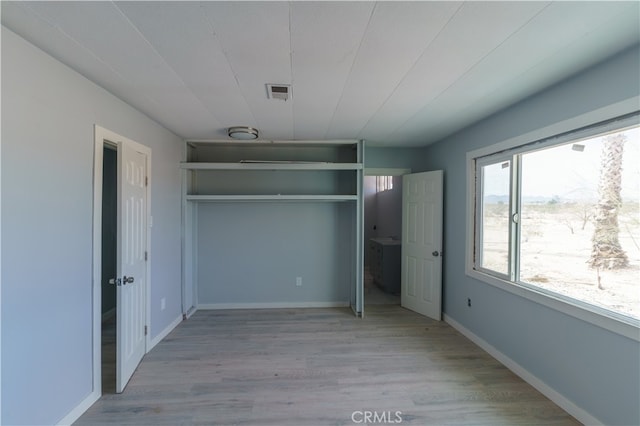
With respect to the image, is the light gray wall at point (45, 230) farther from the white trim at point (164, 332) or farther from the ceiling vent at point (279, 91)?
the ceiling vent at point (279, 91)

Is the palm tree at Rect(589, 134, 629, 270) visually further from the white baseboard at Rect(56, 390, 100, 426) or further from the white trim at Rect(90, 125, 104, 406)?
the white baseboard at Rect(56, 390, 100, 426)

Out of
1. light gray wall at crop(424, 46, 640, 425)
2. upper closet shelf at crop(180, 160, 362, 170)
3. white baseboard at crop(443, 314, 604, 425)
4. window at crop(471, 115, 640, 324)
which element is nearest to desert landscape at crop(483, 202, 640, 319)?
window at crop(471, 115, 640, 324)

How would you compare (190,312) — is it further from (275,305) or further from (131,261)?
(131,261)

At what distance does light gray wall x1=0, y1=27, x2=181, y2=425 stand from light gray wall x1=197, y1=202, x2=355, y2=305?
6.33 ft

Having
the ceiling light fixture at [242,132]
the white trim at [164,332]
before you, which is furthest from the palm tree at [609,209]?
the white trim at [164,332]

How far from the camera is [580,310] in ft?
6.03

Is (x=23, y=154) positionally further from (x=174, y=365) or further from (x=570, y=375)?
(x=570, y=375)

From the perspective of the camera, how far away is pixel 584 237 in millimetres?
1938

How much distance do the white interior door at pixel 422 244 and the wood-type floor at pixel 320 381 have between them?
0.48 meters

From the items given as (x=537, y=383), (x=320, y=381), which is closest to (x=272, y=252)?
(x=320, y=381)

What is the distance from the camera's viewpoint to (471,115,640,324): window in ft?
5.45

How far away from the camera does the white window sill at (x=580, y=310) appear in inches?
61.8

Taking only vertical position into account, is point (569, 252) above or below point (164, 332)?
above

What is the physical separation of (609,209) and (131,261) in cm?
361
